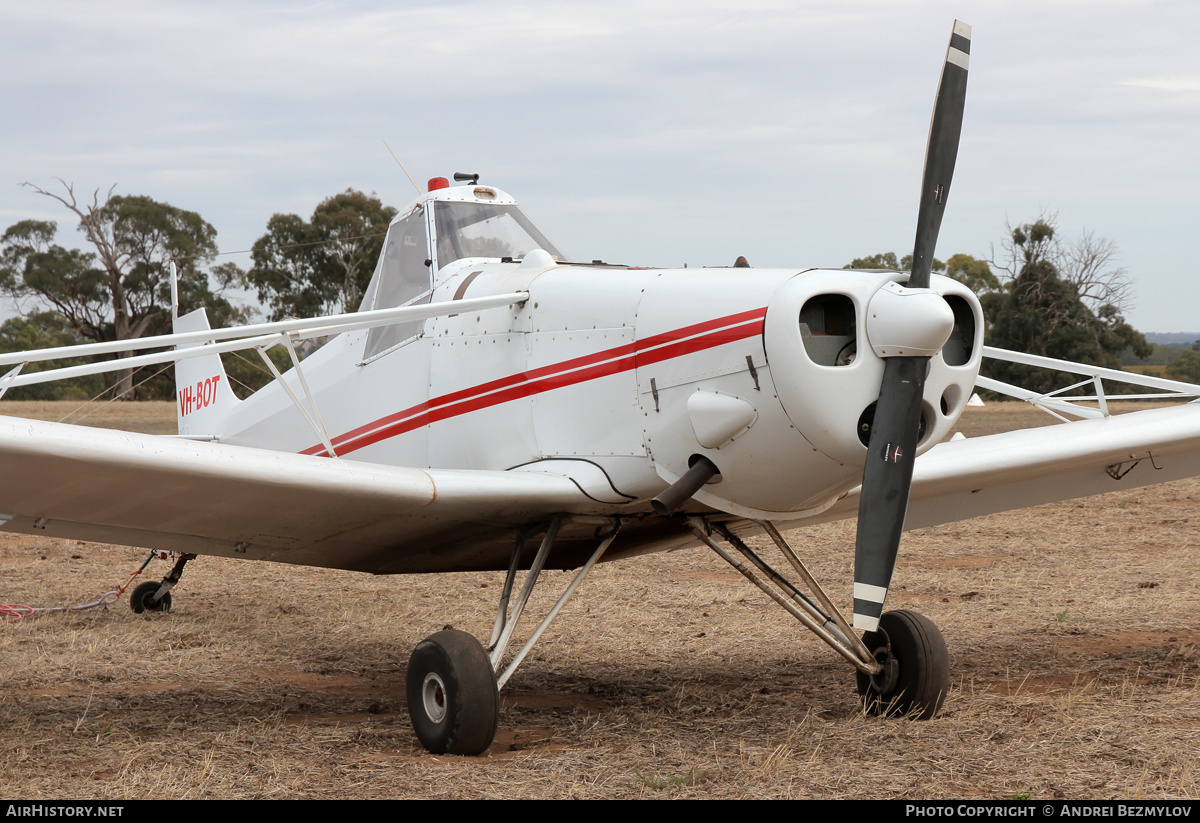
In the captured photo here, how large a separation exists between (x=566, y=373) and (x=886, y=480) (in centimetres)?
158

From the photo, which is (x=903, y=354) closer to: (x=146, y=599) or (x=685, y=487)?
(x=685, y=487)

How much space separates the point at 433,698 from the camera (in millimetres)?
4980

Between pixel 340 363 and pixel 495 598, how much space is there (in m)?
3.26

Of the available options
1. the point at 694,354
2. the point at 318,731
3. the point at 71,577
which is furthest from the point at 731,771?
the point at 71,577

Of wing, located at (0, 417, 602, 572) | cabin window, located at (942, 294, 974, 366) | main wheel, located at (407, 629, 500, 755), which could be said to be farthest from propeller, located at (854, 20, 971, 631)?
main wheel, located at (407, 629, 500, 755)

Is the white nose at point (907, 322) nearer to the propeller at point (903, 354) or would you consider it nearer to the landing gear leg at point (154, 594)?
the propeller at point (903, 354)

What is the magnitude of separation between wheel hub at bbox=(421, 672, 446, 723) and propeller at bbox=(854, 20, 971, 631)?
183cm

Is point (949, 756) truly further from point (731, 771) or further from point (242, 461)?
point (242, 461)

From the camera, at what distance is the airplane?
14.4ft

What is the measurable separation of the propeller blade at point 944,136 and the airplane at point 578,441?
14 mm

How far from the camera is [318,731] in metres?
5.20

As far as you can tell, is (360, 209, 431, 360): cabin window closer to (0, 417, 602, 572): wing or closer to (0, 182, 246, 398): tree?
(0, 417, 602, 572): wing

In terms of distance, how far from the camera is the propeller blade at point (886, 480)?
4.33 m

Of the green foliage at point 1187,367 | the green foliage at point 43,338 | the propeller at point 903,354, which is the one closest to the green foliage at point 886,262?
the propeller at point 903,354
